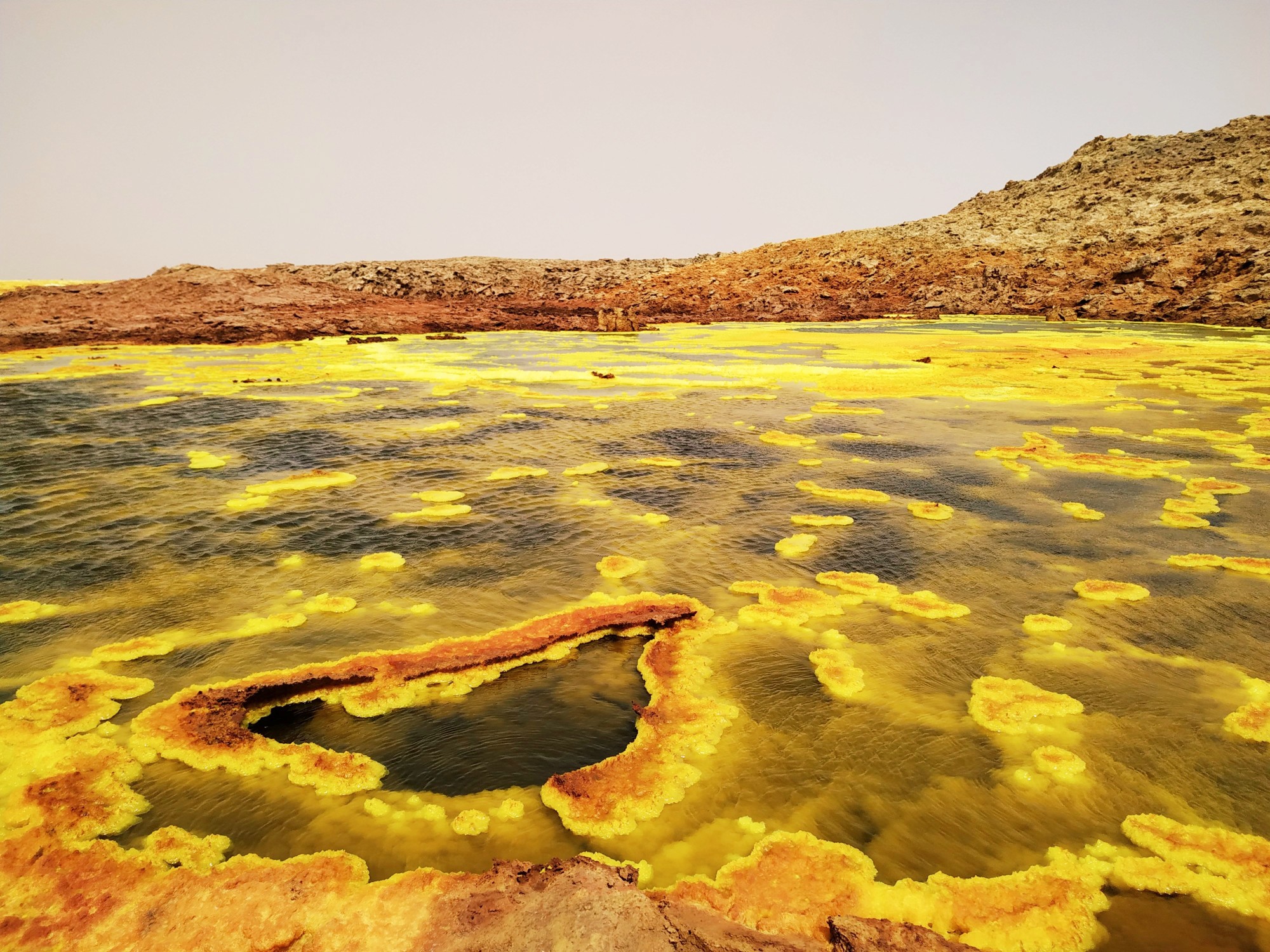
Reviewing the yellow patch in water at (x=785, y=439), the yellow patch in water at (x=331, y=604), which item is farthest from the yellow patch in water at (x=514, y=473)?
the yellow patch in water at (x=785, y=439)

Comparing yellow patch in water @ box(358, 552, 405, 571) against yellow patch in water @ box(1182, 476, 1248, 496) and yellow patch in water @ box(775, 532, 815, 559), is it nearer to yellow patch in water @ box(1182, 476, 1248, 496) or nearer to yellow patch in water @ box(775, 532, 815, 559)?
yellow patch in water @ box(775, 532, 815, 559)

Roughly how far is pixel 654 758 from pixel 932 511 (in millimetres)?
5910

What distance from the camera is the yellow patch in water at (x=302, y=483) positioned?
923 centimetres

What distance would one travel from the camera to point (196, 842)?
3.36 meters

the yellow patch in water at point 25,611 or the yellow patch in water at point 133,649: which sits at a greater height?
the yellow patch in water at point 25,611

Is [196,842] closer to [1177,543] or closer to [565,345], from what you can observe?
[1177,543]

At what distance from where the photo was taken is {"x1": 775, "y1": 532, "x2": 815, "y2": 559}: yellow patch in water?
723 centimetres

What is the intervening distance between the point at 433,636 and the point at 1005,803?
427cm

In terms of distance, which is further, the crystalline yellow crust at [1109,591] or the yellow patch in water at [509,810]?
the crystalline yellow crust at [1109,591]

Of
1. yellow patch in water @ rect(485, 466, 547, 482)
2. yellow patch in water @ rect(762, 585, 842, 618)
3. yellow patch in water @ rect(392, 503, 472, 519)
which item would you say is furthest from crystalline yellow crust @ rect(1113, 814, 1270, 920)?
yellow patch in water @ rect(485, 466, 547, 482)

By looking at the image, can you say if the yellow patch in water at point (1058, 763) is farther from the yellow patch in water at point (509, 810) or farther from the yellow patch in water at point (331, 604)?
the yellow patch in water at point (331, 604)

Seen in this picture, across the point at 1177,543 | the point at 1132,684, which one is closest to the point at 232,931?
the point at 1132,684

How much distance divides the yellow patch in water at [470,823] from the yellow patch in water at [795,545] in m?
4.47

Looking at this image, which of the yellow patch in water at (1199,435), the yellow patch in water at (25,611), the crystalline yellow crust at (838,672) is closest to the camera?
the crystalline yellow crust at (838,672)
